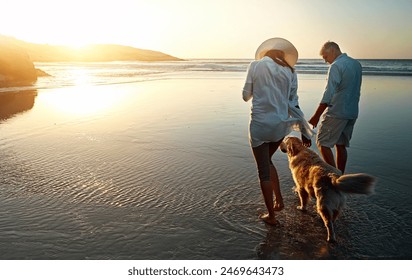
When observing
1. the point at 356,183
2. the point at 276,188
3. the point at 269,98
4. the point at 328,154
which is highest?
the point at 269,98

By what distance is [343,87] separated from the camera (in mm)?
5023

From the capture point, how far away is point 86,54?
106125mm

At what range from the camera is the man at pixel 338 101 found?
4949mm

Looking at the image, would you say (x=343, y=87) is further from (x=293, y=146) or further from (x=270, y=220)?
(x=270, y=220)

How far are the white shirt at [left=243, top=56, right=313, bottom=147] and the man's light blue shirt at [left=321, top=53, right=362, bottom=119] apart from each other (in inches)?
43.5

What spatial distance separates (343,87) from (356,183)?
199 centimetres

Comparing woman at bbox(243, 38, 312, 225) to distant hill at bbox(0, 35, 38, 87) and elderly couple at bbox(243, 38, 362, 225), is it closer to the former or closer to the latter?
elderly couple at bbox(243, 38, 362, 225)

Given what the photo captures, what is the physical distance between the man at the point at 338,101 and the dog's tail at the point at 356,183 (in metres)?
1.50

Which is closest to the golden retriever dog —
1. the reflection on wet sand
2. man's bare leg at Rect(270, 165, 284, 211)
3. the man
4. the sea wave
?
man's bare leg at Rect(270, 165, 284, 211)

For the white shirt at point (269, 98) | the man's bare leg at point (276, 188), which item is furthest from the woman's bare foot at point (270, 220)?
the white shirt at point (269, 98)

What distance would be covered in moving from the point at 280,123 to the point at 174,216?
168 centimetres

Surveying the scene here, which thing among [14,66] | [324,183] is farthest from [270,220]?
[14,66]

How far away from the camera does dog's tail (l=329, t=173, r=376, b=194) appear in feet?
11.2

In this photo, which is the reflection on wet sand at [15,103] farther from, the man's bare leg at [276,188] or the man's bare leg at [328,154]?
the man's bare leg at [328,154]
